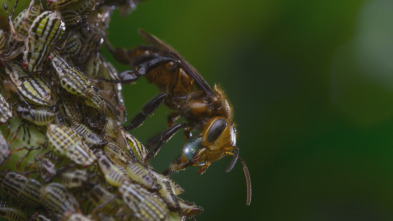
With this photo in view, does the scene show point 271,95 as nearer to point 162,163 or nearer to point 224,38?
point 224,38

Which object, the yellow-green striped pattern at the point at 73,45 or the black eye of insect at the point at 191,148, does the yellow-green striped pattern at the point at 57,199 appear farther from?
the black eye of insect at the point at 191,148

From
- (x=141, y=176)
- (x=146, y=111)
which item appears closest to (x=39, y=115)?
(x=141, y=176)

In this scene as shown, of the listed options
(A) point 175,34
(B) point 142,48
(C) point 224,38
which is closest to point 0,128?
(B) point 142,48

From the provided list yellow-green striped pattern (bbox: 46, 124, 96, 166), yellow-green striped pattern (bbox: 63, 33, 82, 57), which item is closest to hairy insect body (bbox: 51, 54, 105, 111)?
yellow-green striped pattern (bbox: 63, 33, 82, 57)

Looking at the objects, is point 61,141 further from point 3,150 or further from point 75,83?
point 75,83

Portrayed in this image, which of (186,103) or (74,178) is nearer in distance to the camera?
(74,178)

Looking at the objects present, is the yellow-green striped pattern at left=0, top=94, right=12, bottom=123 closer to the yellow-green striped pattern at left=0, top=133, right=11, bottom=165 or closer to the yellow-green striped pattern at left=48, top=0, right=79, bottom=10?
the yellow-green striped pattern at left=0, top=133, right=11, bottom=165
